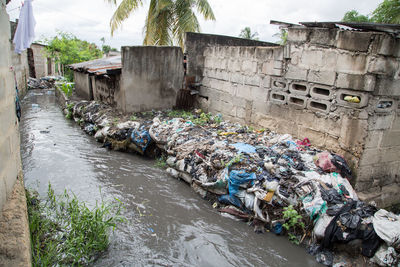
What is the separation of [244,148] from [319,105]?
161 cm

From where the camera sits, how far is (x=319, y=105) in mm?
5109

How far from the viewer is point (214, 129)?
697 centimetres

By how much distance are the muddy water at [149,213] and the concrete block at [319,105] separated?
244 centimetres

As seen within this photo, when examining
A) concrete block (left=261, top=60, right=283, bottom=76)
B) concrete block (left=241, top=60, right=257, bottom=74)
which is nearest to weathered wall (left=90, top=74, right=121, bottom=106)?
concrete block (left=241, top=60, right=257, bottom=74)

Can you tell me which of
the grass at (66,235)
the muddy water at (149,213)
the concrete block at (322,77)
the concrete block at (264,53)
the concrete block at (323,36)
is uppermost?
the concrete block at (323,36)

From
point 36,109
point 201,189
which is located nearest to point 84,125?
point 36,109

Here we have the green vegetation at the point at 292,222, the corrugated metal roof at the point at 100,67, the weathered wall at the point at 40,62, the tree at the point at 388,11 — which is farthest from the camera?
the weathered wall at the point at 40,62

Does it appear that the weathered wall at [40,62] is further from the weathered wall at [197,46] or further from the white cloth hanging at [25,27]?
the white cloth hanging at [25,27]

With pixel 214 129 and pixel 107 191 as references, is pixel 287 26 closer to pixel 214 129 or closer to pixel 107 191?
pixel 214 129

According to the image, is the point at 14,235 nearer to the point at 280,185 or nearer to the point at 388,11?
the point at 280,185

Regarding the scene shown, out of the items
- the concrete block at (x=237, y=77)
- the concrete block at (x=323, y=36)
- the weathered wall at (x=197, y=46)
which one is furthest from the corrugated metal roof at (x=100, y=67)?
the concrete block at (x=323, y=36)

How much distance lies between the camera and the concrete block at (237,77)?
23.1 ft

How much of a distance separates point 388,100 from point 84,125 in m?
8.63

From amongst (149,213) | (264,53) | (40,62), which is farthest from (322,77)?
(40,62)
